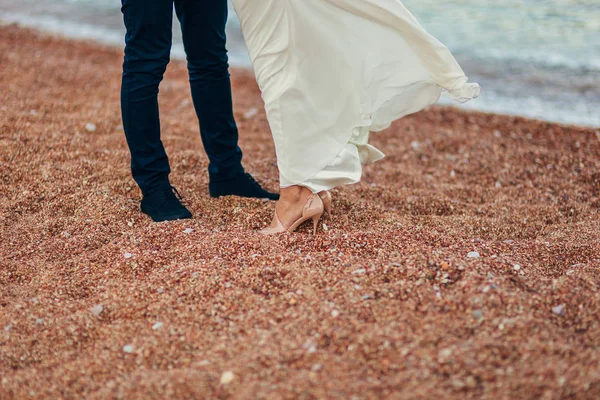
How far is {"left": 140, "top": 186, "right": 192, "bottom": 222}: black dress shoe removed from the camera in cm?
257

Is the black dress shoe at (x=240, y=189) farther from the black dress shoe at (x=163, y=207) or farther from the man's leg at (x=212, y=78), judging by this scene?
Answer: the black dress shoe at (x=163, y=207)

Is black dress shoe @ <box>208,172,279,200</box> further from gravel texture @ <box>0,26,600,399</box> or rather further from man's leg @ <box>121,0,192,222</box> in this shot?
man's leg @ <box>121,0,192,222</box>

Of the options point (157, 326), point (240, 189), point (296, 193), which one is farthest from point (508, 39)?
point (157, 326)

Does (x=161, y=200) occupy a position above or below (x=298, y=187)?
below

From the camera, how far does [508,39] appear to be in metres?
6.81

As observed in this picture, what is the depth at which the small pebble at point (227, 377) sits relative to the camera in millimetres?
1522

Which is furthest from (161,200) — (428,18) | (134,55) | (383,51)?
(428,18)

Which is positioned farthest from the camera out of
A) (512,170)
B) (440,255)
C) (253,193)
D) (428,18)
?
(428,18)

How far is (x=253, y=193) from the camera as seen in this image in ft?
9.31

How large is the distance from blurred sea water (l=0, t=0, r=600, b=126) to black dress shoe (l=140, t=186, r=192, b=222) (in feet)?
9.84

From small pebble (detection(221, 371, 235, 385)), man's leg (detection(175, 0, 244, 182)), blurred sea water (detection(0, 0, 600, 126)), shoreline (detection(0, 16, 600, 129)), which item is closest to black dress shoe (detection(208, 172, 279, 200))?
man's leg (detection(175, 0, 244, 182))

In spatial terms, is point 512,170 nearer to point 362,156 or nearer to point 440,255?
point 362,156

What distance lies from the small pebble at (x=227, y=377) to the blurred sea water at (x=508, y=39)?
12.0 ft

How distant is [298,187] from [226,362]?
3.13 ft
